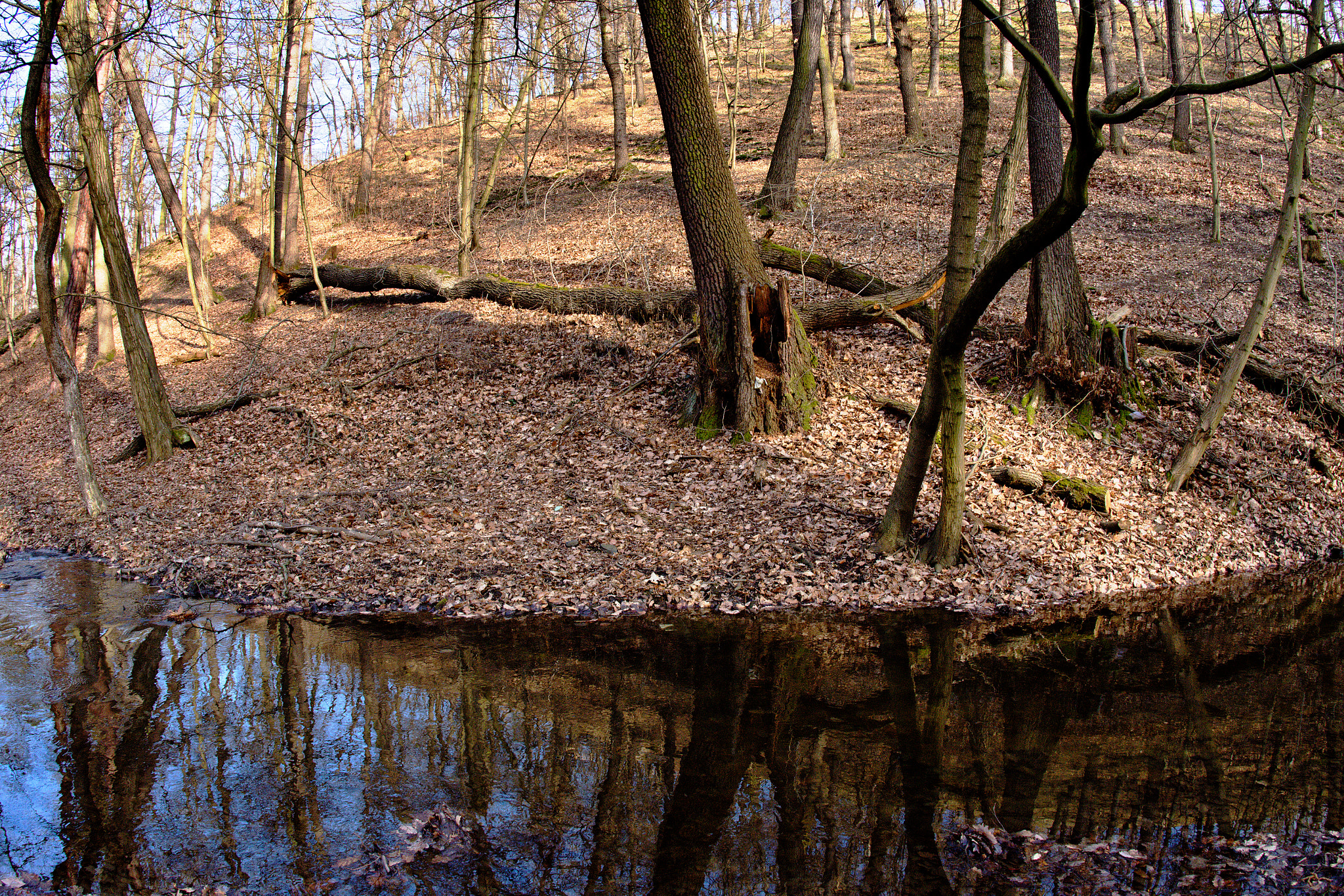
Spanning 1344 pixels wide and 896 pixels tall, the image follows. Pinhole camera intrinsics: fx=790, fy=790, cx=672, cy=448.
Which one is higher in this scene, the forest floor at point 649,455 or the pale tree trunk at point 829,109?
the pale tree trunk at point 829,109

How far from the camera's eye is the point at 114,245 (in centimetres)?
1185

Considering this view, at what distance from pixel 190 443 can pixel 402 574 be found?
6.93m

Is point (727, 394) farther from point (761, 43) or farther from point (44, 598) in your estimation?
point (761, 43)

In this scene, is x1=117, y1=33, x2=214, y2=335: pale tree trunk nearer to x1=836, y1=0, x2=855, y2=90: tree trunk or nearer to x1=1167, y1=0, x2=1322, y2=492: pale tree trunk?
x1=1167, y1=0, x2=1322, y2=492: pale tree trunk

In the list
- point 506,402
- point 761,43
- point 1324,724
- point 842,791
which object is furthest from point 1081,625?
point 761,43

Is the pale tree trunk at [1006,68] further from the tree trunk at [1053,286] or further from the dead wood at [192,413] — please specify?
the dead wood at [192,413]

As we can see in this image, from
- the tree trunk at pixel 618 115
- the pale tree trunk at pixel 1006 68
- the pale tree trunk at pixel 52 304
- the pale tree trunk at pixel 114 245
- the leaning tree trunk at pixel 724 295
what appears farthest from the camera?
the pale tree trunk at pixel 1006 68

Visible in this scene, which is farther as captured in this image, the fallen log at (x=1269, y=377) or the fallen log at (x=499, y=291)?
the fallen log at (x=499, y=291)

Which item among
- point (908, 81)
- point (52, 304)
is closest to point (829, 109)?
point (908, 81)

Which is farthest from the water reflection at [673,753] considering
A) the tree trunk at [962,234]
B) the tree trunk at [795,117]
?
the tree trunk at [795,117]

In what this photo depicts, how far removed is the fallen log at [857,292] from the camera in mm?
11867

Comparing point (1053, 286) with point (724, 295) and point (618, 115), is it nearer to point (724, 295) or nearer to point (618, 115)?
point (724, 295)

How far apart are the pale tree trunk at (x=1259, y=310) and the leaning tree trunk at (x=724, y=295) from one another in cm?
464

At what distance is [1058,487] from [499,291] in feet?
34.9
